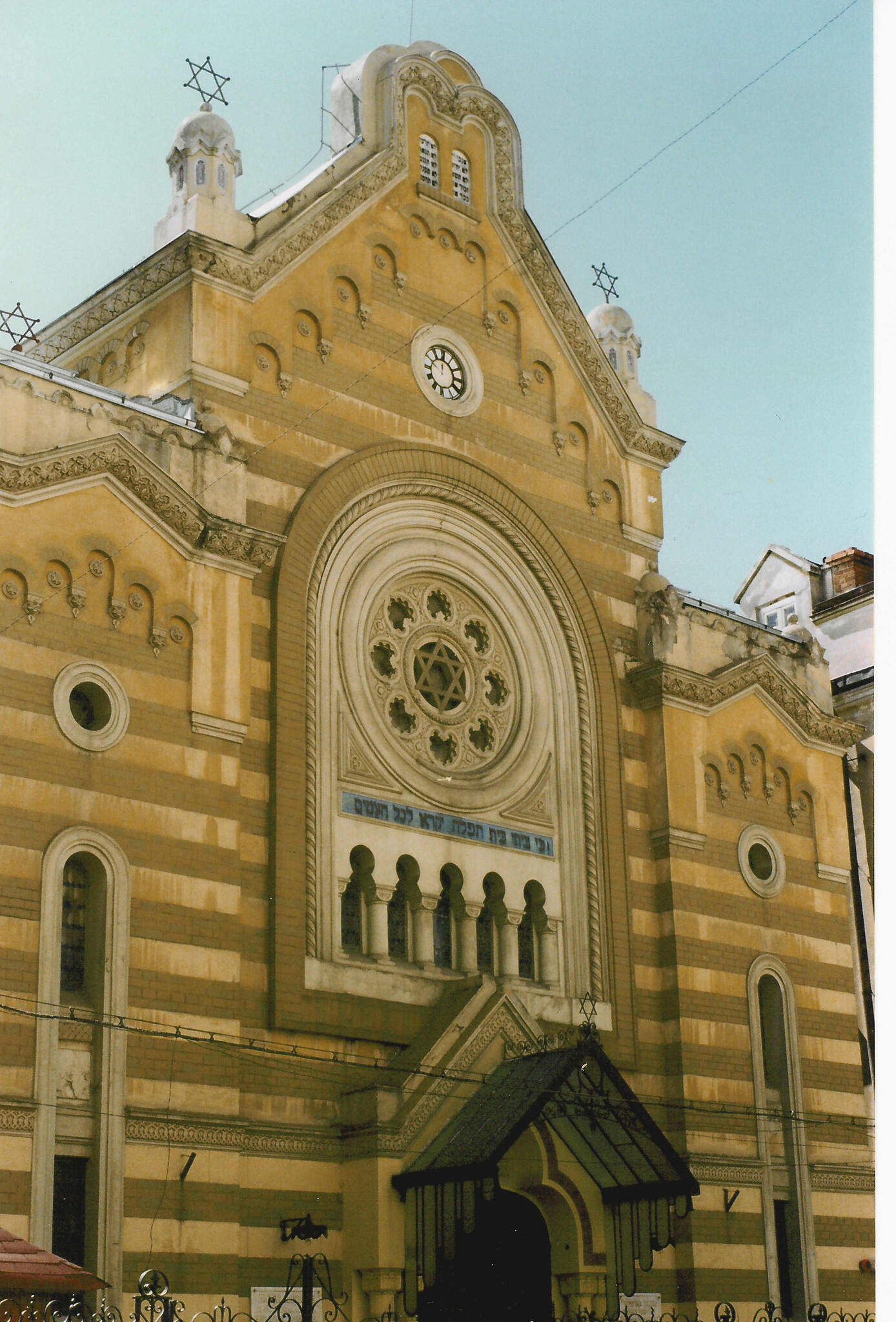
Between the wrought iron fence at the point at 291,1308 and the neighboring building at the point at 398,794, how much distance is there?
1.21 ft

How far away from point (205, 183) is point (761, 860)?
1464cm

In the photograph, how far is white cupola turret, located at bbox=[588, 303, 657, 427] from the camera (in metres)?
32.7

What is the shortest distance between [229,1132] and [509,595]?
10431mm

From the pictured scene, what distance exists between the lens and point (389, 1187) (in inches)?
906

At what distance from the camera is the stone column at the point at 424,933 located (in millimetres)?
25688

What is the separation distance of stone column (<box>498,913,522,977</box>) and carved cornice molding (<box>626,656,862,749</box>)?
201 inches

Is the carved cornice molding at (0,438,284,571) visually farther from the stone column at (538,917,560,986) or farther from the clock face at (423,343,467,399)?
the stone column at (538,917,560,986)

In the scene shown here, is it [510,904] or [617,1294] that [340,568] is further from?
[617,1294]

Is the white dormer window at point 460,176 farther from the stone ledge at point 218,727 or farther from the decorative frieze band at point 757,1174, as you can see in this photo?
the decorative frieze band at point 757,1174

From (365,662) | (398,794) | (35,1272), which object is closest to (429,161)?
(365,662)

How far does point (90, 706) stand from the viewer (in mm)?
22766

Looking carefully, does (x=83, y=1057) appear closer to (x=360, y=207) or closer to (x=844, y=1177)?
(x=360, y=207)

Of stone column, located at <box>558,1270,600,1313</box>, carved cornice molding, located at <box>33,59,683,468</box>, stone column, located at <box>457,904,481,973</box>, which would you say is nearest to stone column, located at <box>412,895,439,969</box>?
stone column, located at <box>457,904,481,973</box>

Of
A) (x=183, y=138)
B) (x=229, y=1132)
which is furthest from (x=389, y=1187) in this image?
(x=183, y=138)
